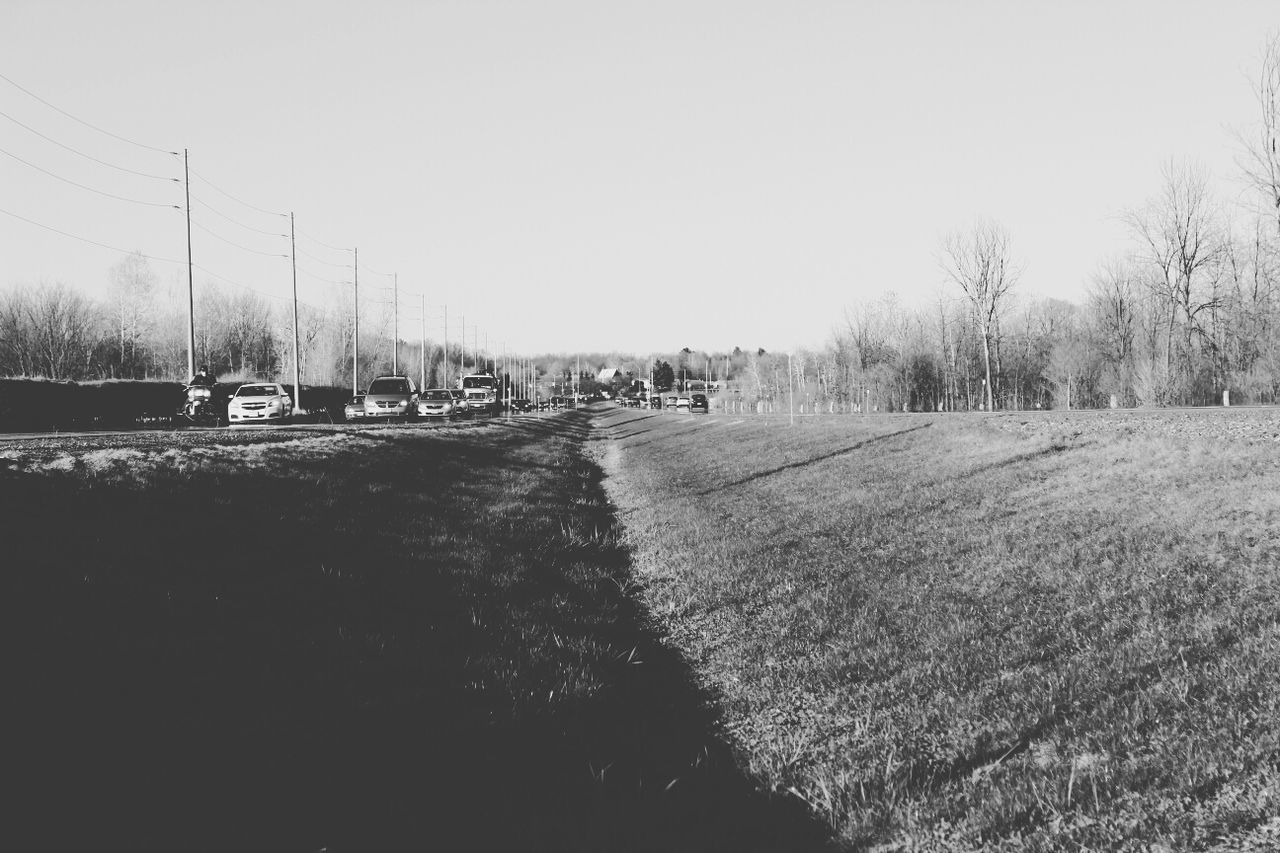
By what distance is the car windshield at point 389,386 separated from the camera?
39203 mm

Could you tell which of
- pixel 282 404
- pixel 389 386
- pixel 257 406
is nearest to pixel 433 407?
pixel 389 386

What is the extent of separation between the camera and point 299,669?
5.98m

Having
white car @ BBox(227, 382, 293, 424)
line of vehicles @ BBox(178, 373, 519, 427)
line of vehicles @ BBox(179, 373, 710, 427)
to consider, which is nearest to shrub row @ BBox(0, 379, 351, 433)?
line of vehicles @ BBox(178, 373, 519, 427)

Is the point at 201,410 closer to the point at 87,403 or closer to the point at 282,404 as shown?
the point at 87,403

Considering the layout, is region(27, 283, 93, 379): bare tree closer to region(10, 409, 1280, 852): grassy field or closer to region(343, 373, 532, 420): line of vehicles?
region(343, 373, 532, 420): line of vehicles

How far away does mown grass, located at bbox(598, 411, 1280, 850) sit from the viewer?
407cm

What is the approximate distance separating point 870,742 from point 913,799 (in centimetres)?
75

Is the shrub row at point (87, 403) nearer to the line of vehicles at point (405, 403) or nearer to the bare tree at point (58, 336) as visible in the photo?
the line of vehicles at point (405, 403)

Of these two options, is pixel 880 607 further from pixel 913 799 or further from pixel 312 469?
pixel 312 469

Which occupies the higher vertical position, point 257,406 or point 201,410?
point 257,406

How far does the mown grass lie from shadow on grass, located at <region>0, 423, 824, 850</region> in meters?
→ 0.65

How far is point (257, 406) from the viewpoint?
30.9 m

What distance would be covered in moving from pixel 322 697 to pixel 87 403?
106 ft

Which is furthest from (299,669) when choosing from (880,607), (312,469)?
(312,469)
